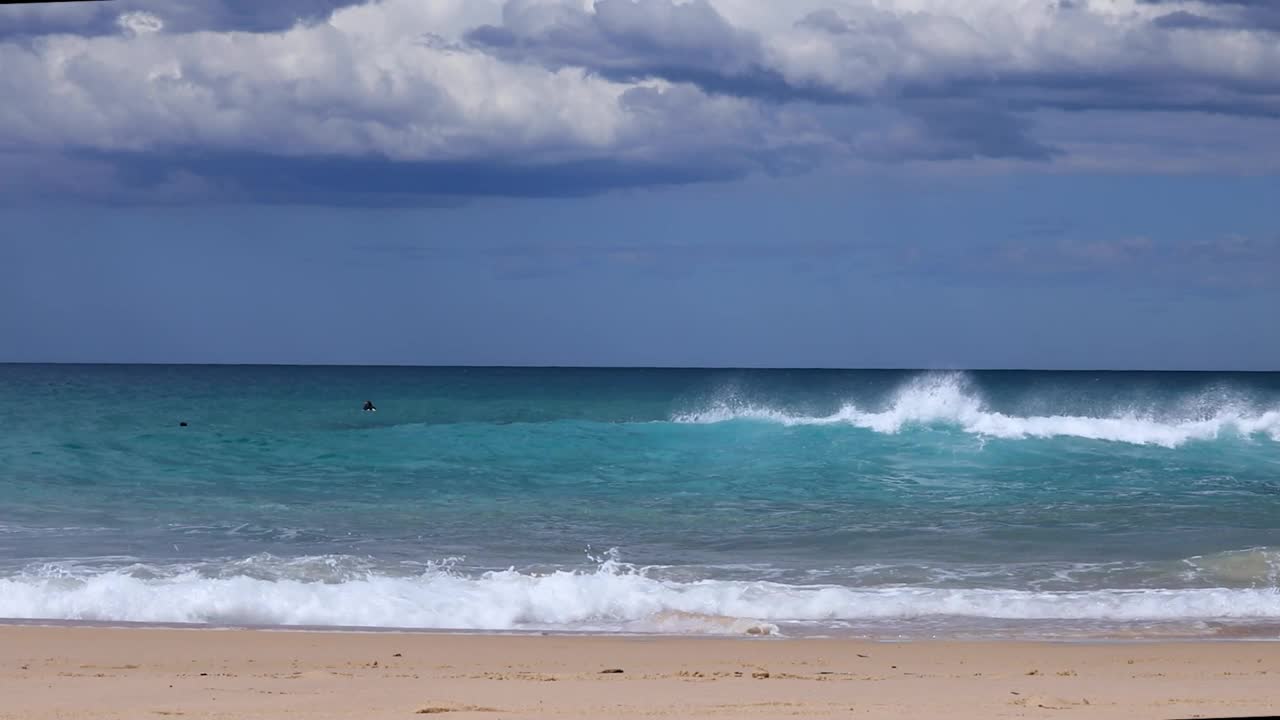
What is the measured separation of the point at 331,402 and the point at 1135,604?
46.9 m

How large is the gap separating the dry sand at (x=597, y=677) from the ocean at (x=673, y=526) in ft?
2.92

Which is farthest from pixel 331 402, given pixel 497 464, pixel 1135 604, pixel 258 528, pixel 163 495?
pixel 1135 604

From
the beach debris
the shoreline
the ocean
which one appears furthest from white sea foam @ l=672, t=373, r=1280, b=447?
the beach debris

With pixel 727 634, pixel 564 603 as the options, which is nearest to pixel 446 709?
pixel 727 634

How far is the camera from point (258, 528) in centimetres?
1407

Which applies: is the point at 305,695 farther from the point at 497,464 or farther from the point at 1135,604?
the point at 497,464

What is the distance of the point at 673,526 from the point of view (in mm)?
14539

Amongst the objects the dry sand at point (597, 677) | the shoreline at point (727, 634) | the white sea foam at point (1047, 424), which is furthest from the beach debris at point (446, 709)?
the white sea foam at point (1047, 424)

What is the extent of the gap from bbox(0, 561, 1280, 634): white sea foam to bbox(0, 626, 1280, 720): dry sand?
83 cm

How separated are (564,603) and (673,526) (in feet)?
15.6

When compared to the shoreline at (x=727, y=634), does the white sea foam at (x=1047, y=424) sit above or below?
above

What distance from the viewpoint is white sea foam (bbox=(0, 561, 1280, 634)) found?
31.2 ft

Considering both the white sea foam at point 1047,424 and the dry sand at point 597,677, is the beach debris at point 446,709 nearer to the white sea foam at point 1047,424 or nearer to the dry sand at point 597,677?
the dry sand at point 597,677

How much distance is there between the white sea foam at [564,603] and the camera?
9516mm
